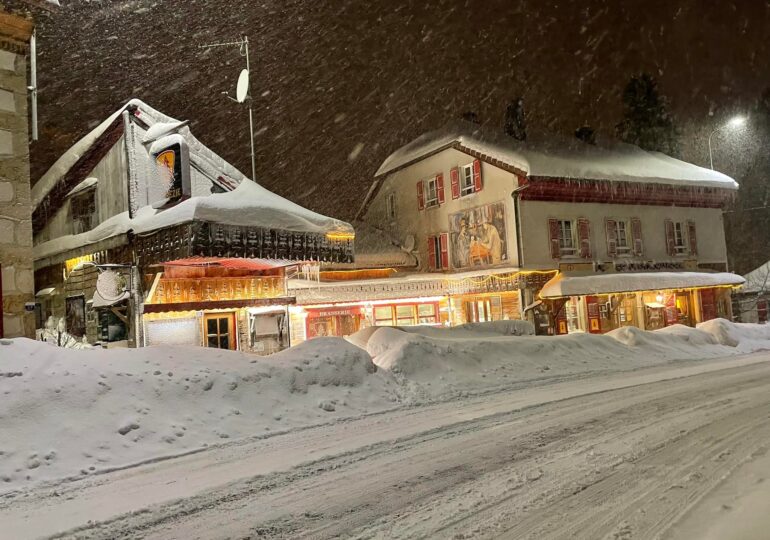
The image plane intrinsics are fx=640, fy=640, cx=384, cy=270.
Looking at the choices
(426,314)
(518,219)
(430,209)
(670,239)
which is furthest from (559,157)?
(426,314)

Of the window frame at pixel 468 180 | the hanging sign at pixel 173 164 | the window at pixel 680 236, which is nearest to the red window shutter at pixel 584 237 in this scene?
the window frame at pixel 468 180

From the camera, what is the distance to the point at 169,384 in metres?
9.73

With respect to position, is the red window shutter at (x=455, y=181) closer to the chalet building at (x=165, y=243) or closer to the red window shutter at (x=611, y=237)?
the red window shutter at (x=611, y=237)

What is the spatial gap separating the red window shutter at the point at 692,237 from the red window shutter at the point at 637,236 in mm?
3456

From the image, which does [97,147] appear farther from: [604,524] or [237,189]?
[604,524]

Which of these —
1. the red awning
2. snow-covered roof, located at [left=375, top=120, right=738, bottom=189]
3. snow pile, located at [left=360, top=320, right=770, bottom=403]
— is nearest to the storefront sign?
snow-covered roof, located at [left=375, top=120, right=738, bottom=189]

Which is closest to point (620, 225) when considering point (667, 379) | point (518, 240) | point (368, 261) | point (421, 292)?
point (518, 240)

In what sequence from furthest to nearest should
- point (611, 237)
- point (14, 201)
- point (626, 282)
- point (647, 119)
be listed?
point (647, 119) < point (611, 237) < point (626, 282) < point (14, 201)

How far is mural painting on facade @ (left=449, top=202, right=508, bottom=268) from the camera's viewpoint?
1075 inches

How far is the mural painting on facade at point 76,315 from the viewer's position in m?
20.8

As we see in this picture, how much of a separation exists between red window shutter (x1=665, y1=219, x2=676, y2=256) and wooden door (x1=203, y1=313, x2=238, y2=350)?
21038 millimetres

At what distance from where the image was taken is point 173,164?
18594mm

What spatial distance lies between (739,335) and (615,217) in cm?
795

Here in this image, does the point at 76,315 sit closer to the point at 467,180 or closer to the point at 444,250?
the point at 444,250
